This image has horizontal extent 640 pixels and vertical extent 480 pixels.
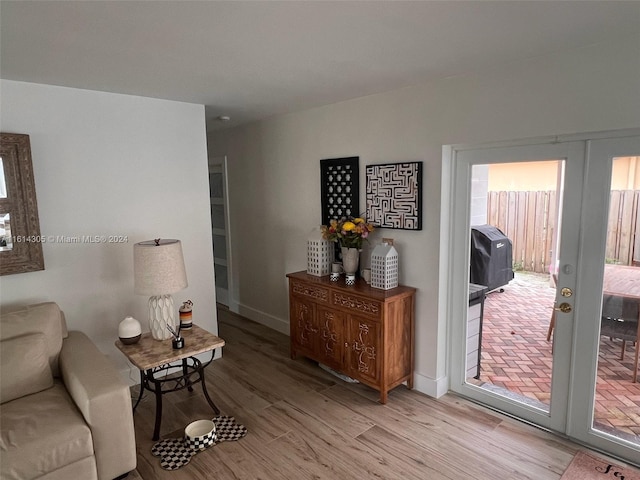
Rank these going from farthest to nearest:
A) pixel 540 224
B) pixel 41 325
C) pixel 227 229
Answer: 1. pixel 227 229
2. pixel 540 224
3. pixel 41 325

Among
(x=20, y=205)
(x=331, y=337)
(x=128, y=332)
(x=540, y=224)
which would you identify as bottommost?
(x=331, y=337)

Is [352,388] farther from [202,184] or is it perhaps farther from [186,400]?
[202,184]

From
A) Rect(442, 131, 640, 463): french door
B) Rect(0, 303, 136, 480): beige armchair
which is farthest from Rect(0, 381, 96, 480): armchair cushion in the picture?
Rect(442, 131, 640, 463): french door

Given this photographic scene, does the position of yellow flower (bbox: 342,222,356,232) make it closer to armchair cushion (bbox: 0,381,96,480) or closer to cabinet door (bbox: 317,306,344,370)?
cabinet door (bbox: 317,306,344,370)

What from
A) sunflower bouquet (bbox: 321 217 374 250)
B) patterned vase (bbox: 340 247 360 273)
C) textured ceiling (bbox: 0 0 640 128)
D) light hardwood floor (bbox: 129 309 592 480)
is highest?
textured ceiling (bbox: 0 0 640 128)

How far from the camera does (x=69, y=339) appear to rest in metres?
2.74

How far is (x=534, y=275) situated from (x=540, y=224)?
0.35 m

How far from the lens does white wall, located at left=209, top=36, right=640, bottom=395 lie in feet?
7.23

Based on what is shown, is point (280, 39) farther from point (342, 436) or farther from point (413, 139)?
point (342, 436)

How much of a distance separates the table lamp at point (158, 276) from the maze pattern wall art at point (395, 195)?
5.17ft

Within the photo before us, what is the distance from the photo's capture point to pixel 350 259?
334 cm

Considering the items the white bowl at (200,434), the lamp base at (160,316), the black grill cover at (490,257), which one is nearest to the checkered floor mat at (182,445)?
the white bowl at (200,434)

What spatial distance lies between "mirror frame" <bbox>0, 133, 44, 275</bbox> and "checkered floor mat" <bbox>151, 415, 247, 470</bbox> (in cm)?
150

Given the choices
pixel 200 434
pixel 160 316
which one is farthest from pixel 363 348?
pixel 160 316
